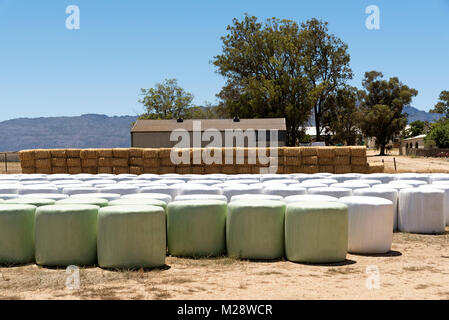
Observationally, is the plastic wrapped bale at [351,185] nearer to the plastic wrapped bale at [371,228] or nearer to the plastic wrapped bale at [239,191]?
the plastic wrapped bale at [239,191]

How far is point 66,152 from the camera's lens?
28.2m

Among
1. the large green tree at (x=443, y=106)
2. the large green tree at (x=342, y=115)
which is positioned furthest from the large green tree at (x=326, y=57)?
the large green tree at (x=443, y=106)

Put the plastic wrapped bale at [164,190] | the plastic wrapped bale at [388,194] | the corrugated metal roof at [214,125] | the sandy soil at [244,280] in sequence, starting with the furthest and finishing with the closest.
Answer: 1. the corrugated metal roof at [214,125]
2. the plastic wrapped bale at [164,190]
3. the plastic wrapped bale at [388,194]
4. the sandy soil at [244,280]

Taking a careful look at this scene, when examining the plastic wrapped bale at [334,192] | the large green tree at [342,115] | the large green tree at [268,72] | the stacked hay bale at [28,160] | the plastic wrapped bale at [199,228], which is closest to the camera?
the plastic wrapped bale at [199,228]

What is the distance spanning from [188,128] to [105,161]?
24036mm

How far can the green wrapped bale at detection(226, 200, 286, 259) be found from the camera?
913 centimetres

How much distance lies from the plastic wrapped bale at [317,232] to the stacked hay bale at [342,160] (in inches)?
704

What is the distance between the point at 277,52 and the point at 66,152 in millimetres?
42895

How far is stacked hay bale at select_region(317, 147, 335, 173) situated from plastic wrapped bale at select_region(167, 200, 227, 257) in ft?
58.3

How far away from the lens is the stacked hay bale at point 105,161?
28.0 meters

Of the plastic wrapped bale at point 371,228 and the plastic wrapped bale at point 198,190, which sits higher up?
the plastic wrapped bale at point 198,190

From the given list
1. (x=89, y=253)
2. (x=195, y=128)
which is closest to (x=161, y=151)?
(x=89, y=253)

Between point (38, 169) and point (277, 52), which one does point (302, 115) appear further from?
point (38, 169)

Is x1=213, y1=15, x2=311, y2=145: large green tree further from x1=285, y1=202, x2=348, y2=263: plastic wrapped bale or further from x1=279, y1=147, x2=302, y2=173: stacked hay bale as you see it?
x1=285, y1=202, x2=348, y2=263: plastic wrapped bale
